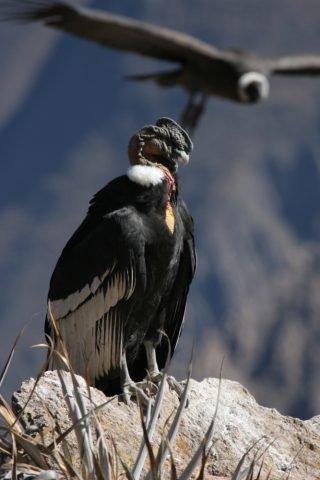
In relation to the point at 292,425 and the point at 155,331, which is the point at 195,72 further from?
the point at 155,331

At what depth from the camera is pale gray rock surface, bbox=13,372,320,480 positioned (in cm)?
670

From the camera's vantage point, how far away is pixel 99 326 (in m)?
8.44

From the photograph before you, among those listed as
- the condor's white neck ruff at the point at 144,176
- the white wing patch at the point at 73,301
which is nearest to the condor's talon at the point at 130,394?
the white wing patch at the point at 73,301

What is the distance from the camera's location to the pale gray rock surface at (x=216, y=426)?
670 cm

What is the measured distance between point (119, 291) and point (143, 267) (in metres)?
0.27

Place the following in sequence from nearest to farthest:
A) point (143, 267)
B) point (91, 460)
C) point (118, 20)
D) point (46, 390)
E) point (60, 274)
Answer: point (118, 20) → point (91, 460) → point (46, 390) → point (143, 267) → point (60, 274)

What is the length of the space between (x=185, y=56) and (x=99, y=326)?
4.32 m

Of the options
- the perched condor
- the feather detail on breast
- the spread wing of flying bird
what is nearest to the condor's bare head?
the perched condor

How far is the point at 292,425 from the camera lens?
7613 mm

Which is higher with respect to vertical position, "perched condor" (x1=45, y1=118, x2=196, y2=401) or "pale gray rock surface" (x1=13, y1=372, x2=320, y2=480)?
"perched condor" (x1=45, y1=118, x2=196, y2=401)

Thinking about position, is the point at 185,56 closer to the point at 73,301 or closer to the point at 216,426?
the point at 216,426

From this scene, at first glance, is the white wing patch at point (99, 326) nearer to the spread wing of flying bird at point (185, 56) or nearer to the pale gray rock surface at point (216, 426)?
the pale gray rock surface at point (216, 426)

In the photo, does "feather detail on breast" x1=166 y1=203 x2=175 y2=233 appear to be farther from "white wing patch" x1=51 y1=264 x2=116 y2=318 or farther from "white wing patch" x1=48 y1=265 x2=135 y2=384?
"white wing patch" x1=51 y1=264 x2=116 y2=318

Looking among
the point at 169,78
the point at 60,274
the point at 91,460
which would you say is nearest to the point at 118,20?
the point at 169,78
